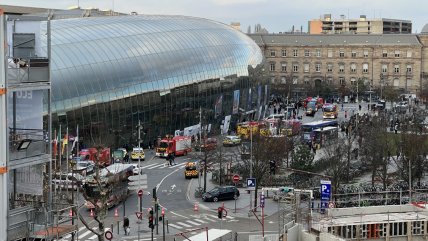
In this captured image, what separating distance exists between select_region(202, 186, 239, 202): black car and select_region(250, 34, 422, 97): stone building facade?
341 feet

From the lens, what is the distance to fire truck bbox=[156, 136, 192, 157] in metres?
74.2

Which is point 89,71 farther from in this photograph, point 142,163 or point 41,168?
point 41,168

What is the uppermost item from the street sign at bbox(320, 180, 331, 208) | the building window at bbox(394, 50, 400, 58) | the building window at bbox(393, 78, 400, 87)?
the building window at bbox(394, 50, 400, 58)

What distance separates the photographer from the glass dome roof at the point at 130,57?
7112 centimetres

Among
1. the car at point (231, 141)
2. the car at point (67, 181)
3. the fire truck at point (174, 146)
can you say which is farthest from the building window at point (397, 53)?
the car at point (67, 181)

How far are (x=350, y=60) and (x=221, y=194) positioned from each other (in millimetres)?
111898

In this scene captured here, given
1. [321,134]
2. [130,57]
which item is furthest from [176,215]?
[321,134]

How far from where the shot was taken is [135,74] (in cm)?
7888

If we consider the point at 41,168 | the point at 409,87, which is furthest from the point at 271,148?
the point at 409,87

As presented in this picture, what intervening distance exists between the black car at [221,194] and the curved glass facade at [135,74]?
18.0m

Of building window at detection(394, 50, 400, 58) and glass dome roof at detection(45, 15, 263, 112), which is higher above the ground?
building window at detection(394, 50, 400, 58)

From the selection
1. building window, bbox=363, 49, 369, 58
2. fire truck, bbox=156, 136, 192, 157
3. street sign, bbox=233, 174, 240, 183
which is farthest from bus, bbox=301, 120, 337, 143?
building window, bbox=363, 49, 369, 58

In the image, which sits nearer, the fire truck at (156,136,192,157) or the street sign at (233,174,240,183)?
the street sign at (233,174,240,183)

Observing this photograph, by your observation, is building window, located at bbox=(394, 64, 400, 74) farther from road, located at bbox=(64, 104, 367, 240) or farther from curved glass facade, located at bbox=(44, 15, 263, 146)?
road, located at bbox=(64, 104, 367, 240)
